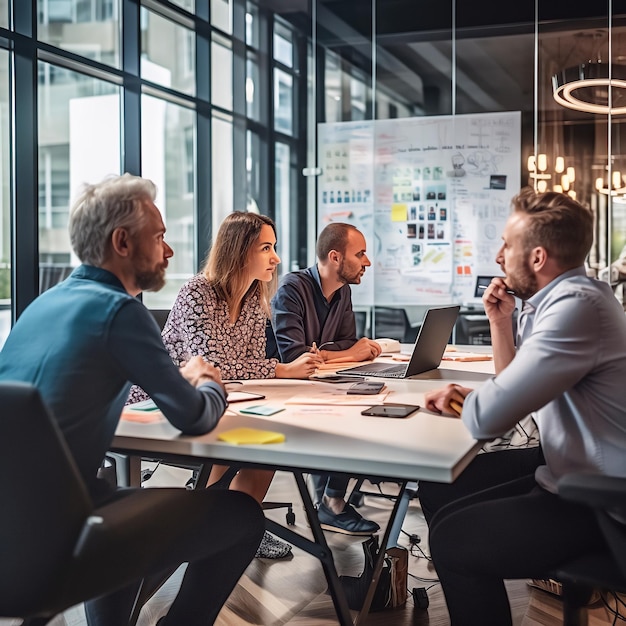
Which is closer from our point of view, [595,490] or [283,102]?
[595,490]

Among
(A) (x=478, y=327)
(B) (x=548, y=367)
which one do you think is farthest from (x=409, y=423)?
(A) (x=478, y=327)

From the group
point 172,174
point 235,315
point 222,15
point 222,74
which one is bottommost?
point 235,315

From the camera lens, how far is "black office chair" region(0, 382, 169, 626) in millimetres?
1456

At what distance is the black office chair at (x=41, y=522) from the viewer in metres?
1.46

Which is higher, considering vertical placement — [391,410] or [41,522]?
[391,410]

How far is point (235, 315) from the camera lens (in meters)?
2.97

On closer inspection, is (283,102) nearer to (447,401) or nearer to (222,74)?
(222,74)

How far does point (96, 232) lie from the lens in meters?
1.87

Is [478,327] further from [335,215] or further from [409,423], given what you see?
[409,423]

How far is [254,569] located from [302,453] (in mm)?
1648

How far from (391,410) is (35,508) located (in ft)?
3.20

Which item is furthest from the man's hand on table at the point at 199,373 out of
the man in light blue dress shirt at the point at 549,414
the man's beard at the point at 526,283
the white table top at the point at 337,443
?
the man's beard at the point at 526,283

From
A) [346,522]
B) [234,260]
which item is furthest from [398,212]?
[234,260]

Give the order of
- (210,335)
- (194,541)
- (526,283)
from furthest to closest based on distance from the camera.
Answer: (210,335), (526,283), (194,541)
